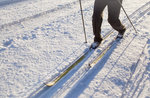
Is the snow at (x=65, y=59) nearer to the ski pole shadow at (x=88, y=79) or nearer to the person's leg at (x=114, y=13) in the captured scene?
the ski pole shadow at (x=88, y=79)

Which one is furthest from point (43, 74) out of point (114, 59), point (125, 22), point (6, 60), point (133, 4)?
point (133, 4)

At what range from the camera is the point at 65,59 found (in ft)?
9.70

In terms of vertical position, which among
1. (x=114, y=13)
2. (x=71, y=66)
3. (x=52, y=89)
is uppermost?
(x=114, y=13)

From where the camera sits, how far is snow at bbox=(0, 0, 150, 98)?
231 cm

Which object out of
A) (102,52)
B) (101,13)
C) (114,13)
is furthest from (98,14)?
(102,52)

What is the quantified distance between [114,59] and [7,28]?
2.97 metres

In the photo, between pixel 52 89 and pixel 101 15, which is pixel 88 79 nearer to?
pixel 52 89

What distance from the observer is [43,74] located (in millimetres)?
2617

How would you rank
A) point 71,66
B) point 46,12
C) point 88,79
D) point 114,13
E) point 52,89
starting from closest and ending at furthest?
point 52,89 → point 88,79 → point 71,66 → point 114,13 → point 46,12

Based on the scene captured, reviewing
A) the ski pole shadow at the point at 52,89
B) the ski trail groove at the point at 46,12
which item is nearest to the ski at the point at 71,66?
the ski pole shadow at the point at 52,89

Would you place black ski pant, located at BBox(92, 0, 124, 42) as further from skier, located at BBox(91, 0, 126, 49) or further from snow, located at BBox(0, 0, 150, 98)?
snow, located at BBox(0, 0, 150, 98)

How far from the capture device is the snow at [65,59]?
2.31m

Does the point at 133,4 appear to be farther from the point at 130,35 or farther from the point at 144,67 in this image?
the point at 144,67

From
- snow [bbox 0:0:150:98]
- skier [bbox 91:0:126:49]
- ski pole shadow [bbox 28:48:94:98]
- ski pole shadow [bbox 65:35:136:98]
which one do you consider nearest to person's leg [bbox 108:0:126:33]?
skier [bbox 91:0:126:49]
